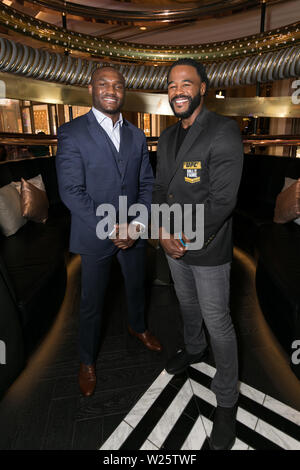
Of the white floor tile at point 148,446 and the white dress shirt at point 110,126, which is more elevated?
the white dress shirt at point 110,126

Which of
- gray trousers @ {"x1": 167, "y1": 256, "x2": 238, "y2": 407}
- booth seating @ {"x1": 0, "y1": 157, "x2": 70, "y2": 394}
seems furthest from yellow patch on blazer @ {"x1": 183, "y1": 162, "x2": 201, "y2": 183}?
booth seating @ {"x1": 0, "y1": 157, "x2": 70, "y2": 394}

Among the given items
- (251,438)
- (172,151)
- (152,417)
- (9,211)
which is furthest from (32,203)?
(251,438)

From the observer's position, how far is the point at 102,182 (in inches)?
61.9

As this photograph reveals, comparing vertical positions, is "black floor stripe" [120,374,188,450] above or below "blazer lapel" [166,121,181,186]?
below

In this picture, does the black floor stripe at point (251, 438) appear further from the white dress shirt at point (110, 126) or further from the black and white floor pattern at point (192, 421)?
the white dress shirt at point (110, 126)

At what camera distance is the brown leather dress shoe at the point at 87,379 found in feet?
A: 5.44

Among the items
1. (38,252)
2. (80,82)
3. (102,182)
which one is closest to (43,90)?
(80,82)

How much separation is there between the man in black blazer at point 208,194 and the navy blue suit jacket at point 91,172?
8.6 inches

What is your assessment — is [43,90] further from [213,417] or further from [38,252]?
[213,417]

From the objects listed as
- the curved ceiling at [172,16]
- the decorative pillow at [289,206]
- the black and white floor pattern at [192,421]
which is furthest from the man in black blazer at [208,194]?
the curved ceiling at [172,16]

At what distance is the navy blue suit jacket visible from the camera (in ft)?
4.91

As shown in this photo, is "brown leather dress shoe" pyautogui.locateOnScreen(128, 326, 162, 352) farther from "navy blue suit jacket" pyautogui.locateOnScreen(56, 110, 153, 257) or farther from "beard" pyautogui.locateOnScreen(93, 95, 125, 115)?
"beard" pyautogui.locateOnScreen(93, 95, 125, 115)

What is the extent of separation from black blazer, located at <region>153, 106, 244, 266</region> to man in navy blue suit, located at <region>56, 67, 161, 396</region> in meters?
0.30

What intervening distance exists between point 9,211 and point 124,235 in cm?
156
